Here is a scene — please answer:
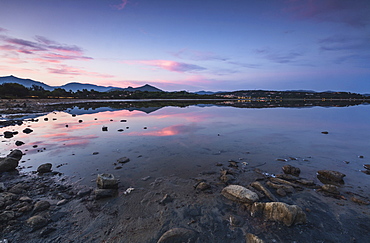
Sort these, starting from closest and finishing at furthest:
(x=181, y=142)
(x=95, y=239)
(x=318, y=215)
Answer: (x=95, y=239) → (x=318, y=215) → (x=181, y=142)

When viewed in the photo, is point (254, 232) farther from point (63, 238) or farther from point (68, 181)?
point (68, 181)

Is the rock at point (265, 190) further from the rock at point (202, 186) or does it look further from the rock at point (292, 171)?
the rock at point (292, 171)

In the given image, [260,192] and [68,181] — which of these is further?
[68,181]

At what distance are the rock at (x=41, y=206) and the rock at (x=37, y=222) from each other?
2.30ft

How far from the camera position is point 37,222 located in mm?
6047

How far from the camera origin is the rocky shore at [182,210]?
575 centimetres

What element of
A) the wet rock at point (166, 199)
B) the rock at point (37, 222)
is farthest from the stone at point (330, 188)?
the rock at point (37, 222)

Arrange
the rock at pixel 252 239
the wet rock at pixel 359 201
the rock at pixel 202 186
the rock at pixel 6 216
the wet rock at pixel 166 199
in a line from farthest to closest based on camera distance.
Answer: the rock at pixel 202 186
the wet rock at pixel 166 199
the wet rock at pixel 359 201
the rock at pixel 6 216
the rock at pixel 252 239

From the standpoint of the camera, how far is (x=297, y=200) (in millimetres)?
7660

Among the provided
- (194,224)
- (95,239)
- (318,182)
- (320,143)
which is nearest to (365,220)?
(318,182)

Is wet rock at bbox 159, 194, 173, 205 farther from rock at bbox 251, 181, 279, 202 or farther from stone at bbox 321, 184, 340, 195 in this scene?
stone at bbox 321, 184, 340, 195

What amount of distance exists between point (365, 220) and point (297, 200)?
2.19 metres

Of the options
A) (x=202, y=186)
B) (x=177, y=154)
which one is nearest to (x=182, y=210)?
(x=202, y=186)

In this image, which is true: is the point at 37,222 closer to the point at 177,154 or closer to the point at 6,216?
the point at 6,216
